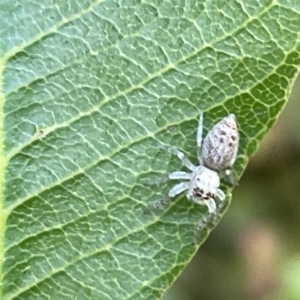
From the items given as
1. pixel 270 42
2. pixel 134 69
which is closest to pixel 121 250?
pixel 134 69

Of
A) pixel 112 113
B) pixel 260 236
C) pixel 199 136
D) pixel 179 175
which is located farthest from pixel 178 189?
pixel 260 236

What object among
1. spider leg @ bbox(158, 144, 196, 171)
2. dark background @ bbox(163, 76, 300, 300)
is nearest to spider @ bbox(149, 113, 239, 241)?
spider leg @ bbox(158, 144, 196, 171)

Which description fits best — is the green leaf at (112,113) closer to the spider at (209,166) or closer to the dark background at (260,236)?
the spider at (209,166)

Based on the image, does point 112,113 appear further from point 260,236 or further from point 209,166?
point 260,236

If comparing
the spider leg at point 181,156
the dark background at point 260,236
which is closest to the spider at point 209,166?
the spider leg at point 181,156

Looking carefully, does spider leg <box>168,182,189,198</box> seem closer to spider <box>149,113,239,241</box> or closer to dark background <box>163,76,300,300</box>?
spider <box>149,113,239,241</box>
